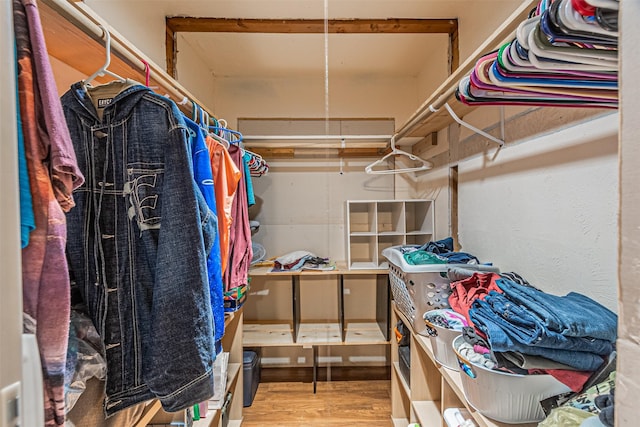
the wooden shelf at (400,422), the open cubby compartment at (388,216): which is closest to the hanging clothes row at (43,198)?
the wooden shelf at (400,422)

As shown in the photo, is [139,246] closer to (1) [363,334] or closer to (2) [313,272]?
(2) [313,272]

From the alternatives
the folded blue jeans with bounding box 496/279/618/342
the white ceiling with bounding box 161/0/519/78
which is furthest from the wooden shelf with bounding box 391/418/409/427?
the white ceiling with bounding box 161/0/519/78

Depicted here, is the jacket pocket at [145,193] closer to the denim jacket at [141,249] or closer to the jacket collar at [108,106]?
the denim jacket at [141,249]

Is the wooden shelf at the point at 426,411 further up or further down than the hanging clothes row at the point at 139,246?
further down

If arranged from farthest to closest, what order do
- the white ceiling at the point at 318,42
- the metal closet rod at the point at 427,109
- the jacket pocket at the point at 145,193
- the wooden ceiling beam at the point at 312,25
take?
the wooden ceiling beam at the point at 312,25
the white ceiling at the point at 318,42
the metal closet rod at the point at 427,109
the jacket pocket at the point at 145,193

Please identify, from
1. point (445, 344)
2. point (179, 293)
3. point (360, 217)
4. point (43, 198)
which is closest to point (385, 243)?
point (360, 217)

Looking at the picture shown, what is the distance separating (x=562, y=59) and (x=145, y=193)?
885mm

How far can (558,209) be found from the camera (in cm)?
89

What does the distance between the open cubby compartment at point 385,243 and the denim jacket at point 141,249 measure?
150cm

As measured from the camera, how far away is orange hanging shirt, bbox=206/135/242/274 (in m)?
1.06

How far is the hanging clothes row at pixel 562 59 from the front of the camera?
0.39 metres

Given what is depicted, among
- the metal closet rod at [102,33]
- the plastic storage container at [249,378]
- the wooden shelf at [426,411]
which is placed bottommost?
the plastic storage container at [249,378]

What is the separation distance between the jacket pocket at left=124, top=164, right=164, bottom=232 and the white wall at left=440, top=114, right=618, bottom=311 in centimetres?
104

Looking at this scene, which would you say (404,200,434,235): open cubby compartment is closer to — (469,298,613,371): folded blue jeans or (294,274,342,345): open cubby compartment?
(294,274,342,345): open cubby compartment
